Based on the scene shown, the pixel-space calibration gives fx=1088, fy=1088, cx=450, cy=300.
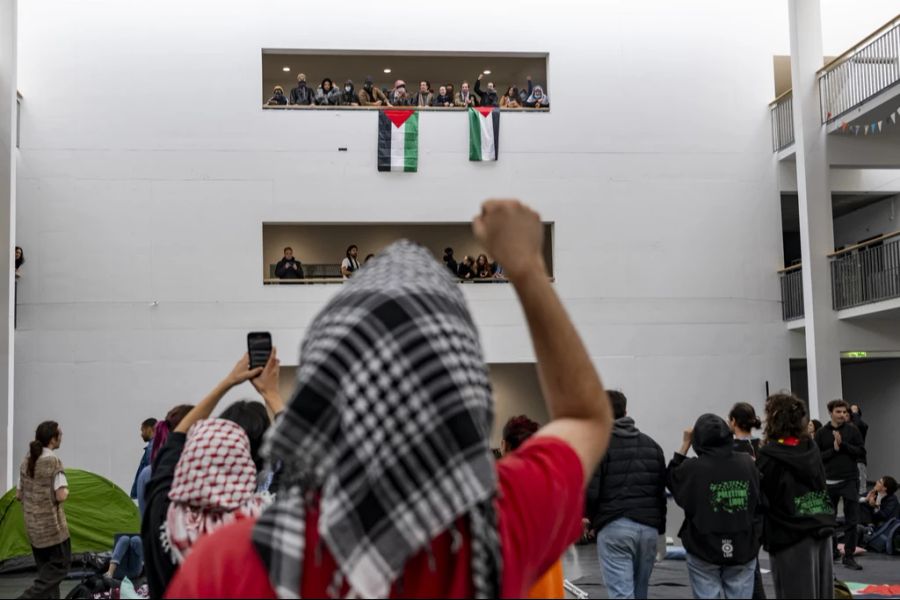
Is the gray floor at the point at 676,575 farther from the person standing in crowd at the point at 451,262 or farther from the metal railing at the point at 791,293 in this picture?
the person standing in crowd at the point at 451,262

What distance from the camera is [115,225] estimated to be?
64.8 ft

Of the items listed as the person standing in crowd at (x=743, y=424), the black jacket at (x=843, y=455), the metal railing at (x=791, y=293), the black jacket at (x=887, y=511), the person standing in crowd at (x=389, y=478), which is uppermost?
the metal railing at (x=791, y=293)

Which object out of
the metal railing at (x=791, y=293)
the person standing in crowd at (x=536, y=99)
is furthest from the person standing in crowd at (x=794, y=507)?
the person standing in crowd at (x=536, y=99)

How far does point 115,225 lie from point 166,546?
17.0 meters

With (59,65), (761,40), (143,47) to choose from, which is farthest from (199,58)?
(761,40)

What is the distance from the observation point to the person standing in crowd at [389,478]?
4.39ft

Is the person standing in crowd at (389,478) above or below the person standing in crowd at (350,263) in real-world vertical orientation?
below

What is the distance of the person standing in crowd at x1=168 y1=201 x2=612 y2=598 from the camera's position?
4.39 feet

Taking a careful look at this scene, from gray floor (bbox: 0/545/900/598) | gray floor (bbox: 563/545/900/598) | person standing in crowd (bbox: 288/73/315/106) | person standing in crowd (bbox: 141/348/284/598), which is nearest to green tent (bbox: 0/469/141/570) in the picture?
gray floor (bbox: 0/545/900/598)

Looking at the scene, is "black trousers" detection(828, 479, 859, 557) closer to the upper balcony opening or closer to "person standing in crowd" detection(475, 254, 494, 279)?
"person standing in crowd" detection(475, 254, 494, 279)

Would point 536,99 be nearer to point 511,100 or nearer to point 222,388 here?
point 511,100

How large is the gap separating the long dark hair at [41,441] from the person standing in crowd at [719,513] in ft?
18.9

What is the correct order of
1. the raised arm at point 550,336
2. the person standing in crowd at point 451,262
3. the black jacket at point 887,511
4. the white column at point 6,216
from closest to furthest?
1. the raised arm at point 550,336
2. the black jacket at point 887,511
3. the white column at point 6,216
4. the person standing in crowd at point 451,262

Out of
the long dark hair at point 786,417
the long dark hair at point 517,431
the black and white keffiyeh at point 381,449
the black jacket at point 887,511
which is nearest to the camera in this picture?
the black and white keffiyeh at point 381,449
